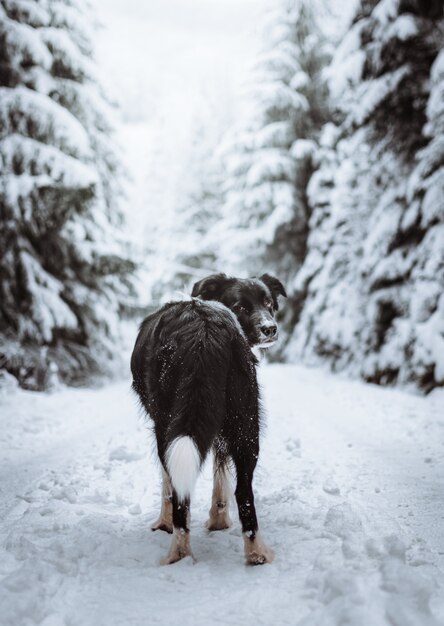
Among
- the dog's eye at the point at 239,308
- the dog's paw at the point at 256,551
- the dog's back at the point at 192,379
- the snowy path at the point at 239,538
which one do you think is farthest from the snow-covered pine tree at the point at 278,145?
the dog's paw at the point at 256,551

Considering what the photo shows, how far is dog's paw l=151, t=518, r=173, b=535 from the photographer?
104 inches

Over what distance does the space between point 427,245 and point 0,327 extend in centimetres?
720

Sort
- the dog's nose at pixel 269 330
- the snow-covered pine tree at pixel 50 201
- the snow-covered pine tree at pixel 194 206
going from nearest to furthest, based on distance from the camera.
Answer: the dog's nose at pixel 269 330 → the snow-covered pine tree at pixel 50 201 → the snow-covered pine tree at pixel 194 206

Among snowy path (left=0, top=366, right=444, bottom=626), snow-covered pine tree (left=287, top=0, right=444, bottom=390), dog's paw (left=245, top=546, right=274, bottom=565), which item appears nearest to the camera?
snowy path (left=0, top=366, right=444, bottom=626)

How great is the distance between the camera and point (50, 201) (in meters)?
8.09

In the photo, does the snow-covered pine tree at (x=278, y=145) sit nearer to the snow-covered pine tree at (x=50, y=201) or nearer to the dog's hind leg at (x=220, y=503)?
the snow-covered pine tree at (x=50, y=201)

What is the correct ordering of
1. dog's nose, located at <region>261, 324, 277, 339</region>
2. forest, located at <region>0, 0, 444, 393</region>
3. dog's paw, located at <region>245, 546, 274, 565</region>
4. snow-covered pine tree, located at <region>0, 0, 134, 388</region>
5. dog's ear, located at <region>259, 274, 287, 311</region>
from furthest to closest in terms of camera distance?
snow-covered pine tree, located at <region>0, 0, 134, 388</region> < forest, located at <region>0, 0, 444, 393</region> < dog's ear, located at <region>259, 274, 287, 311</region> < dog's nose, located at <region>261, 324, 277, 339</region> < dog's paw, located at <region>245, 546, 274, 565</region>

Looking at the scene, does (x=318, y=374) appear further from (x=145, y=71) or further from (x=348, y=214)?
(x=145, y=71)

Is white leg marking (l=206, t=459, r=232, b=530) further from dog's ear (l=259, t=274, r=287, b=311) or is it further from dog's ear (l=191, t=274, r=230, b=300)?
dog's ear (l=259, t=274, r=287, b=311)

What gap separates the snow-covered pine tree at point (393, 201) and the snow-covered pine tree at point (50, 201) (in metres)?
5.11

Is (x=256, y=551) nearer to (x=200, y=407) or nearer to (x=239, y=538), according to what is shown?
(x=239, y=538)

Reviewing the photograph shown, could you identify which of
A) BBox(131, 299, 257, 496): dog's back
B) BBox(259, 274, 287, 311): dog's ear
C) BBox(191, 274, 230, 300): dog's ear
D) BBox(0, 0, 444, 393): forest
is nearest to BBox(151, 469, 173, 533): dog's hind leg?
BBox(131, 299, 257, 496): dog's back

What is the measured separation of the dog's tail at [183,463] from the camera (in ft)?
6.56

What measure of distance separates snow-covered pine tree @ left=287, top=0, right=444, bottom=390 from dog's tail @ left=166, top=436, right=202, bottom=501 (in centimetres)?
498
